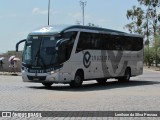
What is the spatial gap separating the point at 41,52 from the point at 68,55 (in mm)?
1375

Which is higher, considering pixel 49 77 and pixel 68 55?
pixel 68 55

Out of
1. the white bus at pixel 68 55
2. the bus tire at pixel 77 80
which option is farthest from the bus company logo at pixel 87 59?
the bus tire at pixel 77 80

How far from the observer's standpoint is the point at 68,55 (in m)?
24.6

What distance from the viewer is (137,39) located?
3303 centimetres

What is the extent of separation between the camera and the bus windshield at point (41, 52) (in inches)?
952

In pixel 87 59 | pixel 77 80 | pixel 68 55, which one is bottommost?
pixel 77 80

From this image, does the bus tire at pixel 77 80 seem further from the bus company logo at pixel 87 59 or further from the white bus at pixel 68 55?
the bus company logo at pixel 87 59

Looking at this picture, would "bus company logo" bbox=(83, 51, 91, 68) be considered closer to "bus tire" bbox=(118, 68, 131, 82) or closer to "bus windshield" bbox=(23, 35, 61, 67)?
"bus windshield" bbox=(23, 35, 61, 67)

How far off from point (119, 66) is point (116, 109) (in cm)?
1607

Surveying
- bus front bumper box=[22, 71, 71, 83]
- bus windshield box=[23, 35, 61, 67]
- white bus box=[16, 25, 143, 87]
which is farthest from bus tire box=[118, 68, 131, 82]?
bus windshield box=[23, 35, 61, 67]

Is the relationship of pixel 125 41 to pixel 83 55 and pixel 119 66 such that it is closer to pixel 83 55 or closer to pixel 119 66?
pixel 119 66

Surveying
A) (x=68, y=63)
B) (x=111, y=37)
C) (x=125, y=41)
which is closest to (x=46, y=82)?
(x=68, y=63)

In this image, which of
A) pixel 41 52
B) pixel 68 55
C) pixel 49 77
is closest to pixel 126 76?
pixel 68 55

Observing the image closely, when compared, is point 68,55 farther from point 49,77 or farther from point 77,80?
point 77,80
